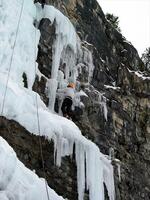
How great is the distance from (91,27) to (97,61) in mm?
1230

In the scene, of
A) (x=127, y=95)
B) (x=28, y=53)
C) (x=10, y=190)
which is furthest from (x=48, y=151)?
(x=127, y=95)

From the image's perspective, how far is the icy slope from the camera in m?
10.3

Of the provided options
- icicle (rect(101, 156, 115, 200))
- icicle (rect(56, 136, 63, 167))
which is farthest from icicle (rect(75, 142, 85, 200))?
icicle (rect(101, 156, 115, 200))

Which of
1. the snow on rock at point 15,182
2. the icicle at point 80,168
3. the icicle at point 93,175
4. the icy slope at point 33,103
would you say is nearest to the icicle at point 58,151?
the icy slope at point 33,103

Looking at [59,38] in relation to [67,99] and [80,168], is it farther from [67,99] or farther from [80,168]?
[80,168]

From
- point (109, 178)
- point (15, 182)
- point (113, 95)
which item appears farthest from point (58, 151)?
point (113, 95)

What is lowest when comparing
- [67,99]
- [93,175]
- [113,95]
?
[93,175]

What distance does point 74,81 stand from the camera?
47.5ft

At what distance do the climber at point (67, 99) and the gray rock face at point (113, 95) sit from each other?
0.58m

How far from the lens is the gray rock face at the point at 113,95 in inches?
581

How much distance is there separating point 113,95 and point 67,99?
3.93m

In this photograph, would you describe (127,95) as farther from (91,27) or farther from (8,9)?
(8,9)

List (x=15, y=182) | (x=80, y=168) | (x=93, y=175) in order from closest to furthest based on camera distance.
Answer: (x=15, y=182)
(x=80, y=168)
(x=93, y=175)

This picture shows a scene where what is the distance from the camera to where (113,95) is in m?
16.8
